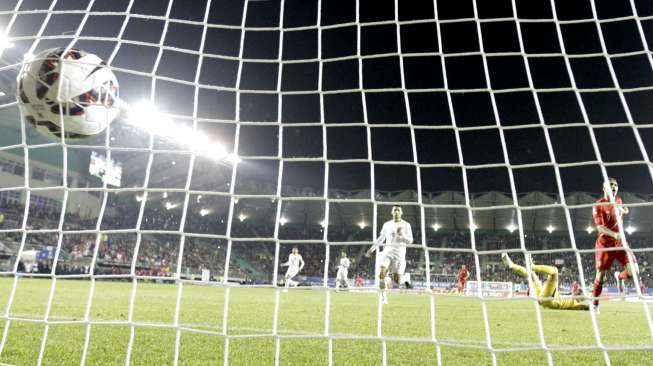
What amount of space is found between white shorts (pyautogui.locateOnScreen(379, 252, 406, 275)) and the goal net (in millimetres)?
565

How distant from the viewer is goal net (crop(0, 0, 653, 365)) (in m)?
3.31

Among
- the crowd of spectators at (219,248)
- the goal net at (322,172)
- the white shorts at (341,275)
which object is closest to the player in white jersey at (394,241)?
the goal net at (322,172)

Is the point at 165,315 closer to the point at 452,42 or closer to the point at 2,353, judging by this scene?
the point at 2,353

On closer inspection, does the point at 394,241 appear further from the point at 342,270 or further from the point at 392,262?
the point at 342,270

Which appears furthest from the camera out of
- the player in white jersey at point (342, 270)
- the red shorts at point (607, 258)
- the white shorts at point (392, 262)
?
the player in white jersey at point (342, 270)

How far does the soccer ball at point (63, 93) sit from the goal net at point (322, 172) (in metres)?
0.17

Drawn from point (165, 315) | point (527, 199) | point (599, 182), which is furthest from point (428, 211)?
point (165, 315)

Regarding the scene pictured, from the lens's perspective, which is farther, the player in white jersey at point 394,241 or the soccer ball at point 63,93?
the player in white jersey at point 394,241

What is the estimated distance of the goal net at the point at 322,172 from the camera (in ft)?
10.8

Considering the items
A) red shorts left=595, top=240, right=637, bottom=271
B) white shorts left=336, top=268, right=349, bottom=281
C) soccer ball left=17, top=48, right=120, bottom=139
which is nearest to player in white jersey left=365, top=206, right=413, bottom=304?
red shorts left=595, top=240, right=637, bottom=271

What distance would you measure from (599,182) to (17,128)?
2461 cm

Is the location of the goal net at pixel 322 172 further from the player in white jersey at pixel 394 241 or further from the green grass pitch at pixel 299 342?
the player in white jersey at pixel 394 241

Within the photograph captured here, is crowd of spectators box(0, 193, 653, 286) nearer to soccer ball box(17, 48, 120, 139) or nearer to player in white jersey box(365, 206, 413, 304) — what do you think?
player in white jersey box(365, 206, 413, 304)

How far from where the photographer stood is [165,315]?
510 cm
